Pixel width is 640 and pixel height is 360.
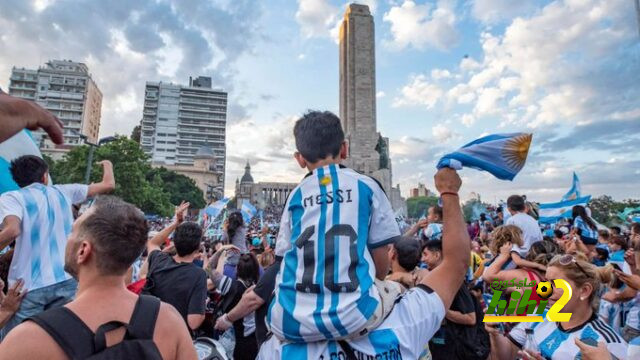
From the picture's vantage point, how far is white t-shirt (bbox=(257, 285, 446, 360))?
157cm

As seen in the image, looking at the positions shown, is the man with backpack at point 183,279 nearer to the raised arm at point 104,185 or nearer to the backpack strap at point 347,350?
the raised arm at point 104,185

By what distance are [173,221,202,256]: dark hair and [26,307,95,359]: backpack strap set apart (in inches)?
85.0

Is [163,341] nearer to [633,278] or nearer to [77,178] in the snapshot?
[633,278]

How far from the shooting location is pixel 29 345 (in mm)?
1303

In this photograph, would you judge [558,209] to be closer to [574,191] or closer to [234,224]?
[574,191]

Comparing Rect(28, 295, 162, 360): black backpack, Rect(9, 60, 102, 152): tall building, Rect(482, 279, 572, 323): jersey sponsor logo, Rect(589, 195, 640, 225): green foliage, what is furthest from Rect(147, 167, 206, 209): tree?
Rect(28, 295, 162, 360): black backpack

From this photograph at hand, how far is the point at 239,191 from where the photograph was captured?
319ft

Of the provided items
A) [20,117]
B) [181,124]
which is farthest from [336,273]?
[181,124]

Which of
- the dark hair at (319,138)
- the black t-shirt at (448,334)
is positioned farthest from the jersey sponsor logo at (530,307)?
the dark hair at (319,138)

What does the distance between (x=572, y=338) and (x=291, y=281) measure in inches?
79.1

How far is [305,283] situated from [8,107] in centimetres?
140

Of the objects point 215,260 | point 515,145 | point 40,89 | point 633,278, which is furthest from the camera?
point 40,89

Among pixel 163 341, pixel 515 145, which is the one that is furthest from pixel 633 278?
pixel 163 341

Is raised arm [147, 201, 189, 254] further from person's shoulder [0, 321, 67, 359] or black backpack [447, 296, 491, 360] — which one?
black backpack [447, 296, 491, 360]
